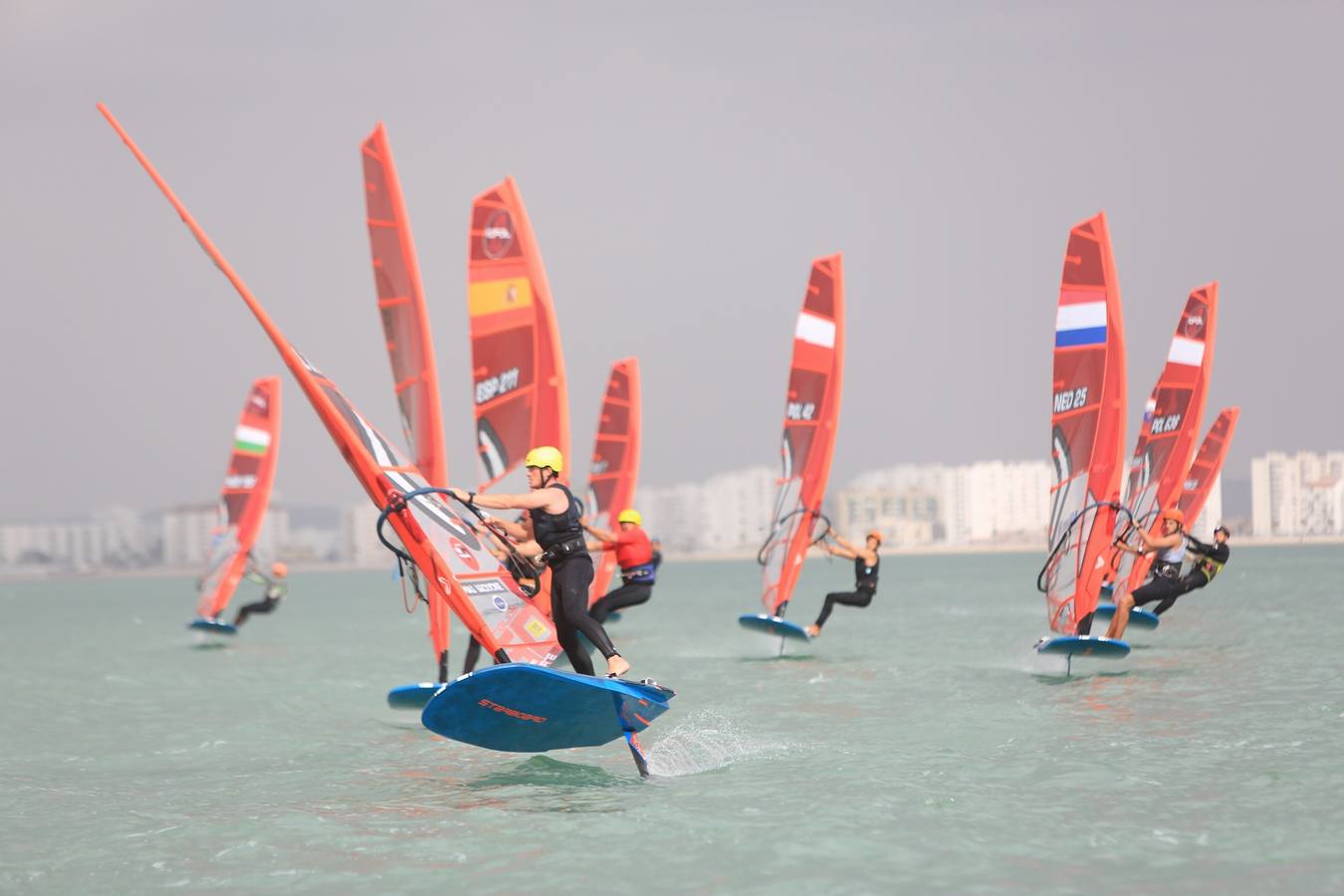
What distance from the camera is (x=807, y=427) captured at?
1923 cm

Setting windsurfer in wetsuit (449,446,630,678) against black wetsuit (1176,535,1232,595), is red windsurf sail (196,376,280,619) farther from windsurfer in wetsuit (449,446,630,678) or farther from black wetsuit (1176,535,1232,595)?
windsurfer in wetsuit (449,446,630,678)

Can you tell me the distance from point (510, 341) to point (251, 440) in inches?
496

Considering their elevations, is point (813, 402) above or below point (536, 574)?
above

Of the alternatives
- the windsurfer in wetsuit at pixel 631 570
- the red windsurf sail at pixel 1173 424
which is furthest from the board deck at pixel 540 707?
the red windsurf sail at pixel 1173 424

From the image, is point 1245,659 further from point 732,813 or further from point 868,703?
point 732,813

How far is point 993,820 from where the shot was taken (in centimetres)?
769

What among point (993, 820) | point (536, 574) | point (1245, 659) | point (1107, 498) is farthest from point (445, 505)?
point (1245, 659)

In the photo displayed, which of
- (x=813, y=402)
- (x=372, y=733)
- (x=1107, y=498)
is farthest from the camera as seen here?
(x=813, y=402)

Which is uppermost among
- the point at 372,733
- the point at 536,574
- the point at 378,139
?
the point at 378,139

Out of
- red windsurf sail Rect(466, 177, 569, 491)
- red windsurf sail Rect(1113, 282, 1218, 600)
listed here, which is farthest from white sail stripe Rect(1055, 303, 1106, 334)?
red windsurf sail Rect(466, 177, 569, 491)

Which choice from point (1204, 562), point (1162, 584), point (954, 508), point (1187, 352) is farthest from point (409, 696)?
point (954, 508)

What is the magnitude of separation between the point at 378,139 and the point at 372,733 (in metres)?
4.86

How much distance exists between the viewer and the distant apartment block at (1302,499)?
201 ft

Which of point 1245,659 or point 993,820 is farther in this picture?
point 1245,659
